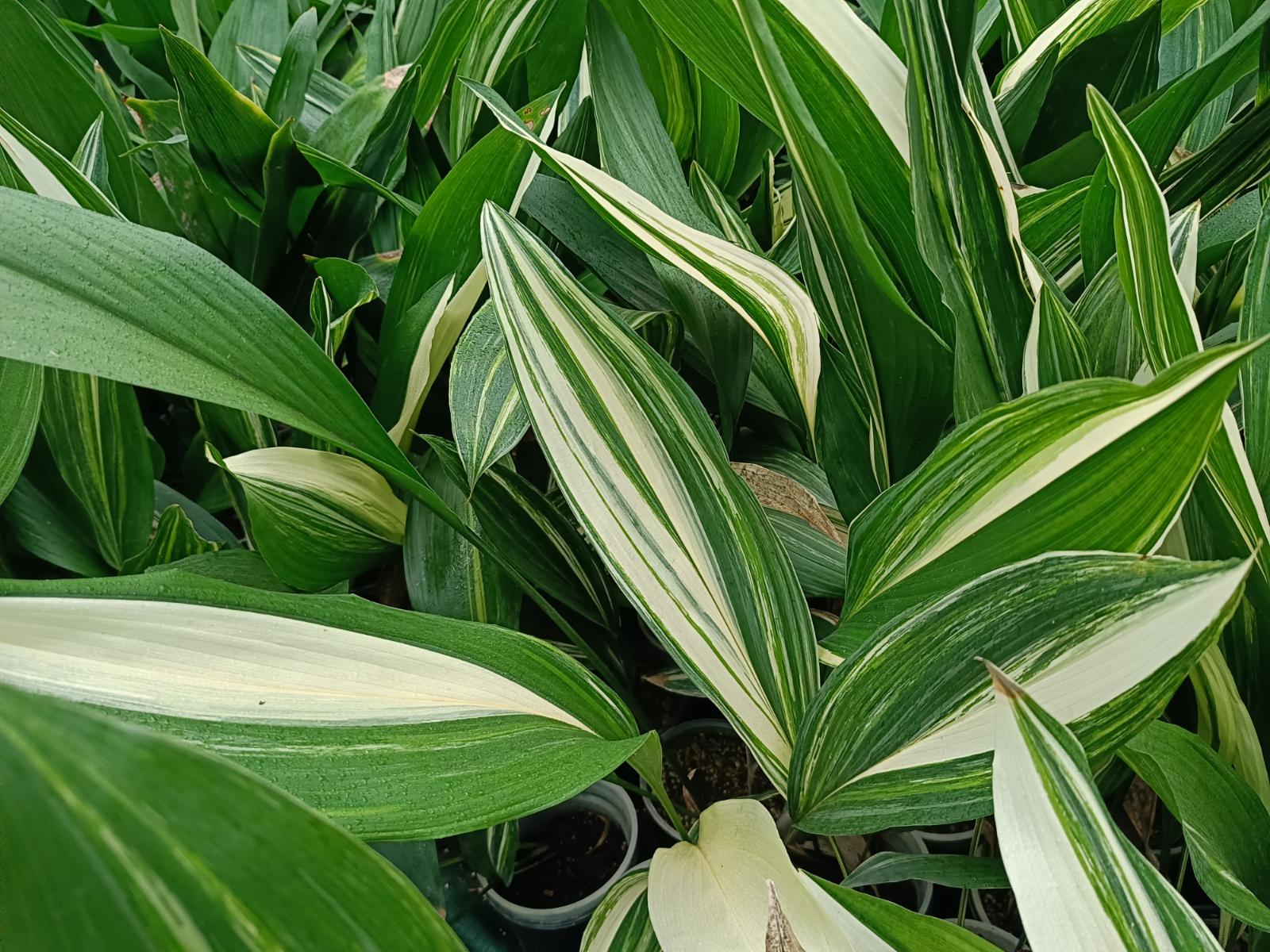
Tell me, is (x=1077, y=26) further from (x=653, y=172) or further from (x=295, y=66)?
(x=295, y=66)

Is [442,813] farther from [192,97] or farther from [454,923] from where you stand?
[192,97]

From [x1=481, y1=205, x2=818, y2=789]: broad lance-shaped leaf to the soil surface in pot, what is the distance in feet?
0.80

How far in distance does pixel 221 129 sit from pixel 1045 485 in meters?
0.59

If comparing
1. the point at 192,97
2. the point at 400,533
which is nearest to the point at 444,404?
the point at 400,533

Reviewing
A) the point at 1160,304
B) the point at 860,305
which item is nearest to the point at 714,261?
the point at 860,305

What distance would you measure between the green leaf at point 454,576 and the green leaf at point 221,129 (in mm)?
293

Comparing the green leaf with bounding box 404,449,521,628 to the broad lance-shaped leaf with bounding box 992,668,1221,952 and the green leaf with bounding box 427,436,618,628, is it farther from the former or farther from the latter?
the broad lance-shaped leaf with bounding box 992,668,1221,952

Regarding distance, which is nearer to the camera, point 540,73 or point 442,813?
point 442,813

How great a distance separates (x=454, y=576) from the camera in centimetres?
50

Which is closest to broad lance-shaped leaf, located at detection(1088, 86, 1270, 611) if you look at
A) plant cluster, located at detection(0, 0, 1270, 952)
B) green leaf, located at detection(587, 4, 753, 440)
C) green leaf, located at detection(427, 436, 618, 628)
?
plant cluster, located at detection(0, 0, 1270, 952)

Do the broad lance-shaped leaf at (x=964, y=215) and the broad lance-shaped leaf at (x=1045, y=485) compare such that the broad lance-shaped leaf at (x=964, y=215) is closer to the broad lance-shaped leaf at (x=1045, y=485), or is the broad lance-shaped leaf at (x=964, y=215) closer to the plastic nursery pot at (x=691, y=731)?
the broad lance-shaped leaf at (x=1045, y=485)

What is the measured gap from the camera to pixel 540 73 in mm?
714

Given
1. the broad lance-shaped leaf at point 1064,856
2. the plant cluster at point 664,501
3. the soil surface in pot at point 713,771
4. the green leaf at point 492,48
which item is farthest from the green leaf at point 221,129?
the broad lance-shaped leaf at point 1064,856

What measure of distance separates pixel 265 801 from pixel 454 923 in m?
0.43
